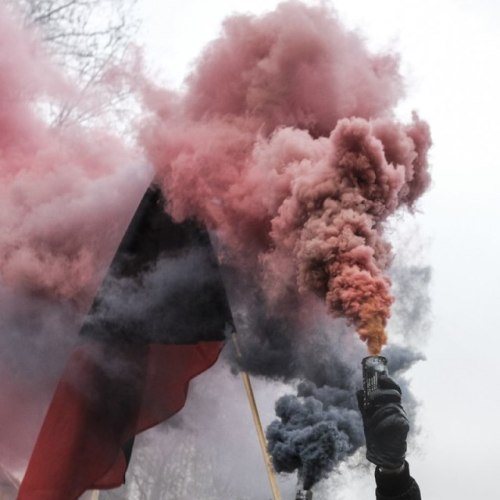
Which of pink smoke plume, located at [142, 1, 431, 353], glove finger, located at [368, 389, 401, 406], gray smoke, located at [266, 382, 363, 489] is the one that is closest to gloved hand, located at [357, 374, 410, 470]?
glove finger, located at [368, 389, 401, 406]

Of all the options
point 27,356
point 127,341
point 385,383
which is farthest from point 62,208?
point 385,383

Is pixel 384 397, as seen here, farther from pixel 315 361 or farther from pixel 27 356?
pixel 27 356

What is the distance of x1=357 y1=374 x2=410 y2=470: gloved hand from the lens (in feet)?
19.1

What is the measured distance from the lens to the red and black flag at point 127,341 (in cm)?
886

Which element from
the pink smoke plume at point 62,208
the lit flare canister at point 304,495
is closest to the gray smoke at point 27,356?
the pink smoke plume at point 62,208

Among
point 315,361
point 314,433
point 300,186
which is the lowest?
point 314,433

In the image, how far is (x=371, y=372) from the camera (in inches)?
238

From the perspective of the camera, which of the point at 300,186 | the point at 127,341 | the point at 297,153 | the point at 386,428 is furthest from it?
the point at 127,341

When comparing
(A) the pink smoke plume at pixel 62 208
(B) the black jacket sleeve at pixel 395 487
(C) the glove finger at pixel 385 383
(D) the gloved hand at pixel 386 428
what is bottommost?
(B) the black jacket sleeve at pixel 395 487

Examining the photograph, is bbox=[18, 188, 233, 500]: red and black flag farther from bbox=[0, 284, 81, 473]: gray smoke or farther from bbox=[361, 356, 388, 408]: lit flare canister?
bbox=[361, 356, 388, 408]: lit flare canister

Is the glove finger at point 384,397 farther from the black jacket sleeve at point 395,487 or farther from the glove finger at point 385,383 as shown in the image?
the black jacket sleeve at point 395,487

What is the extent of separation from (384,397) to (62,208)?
473 centimetres

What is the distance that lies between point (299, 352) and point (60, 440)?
2.76 metres

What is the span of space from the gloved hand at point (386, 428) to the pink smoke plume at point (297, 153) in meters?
0.55
